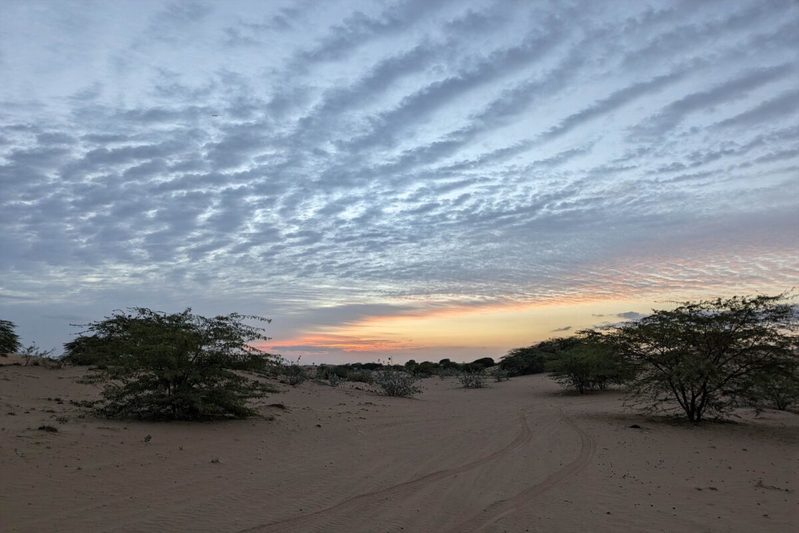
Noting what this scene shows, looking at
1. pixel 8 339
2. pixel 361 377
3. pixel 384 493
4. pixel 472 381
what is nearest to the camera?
pixel 384 493

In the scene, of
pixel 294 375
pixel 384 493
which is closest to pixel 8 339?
pixel 294 375

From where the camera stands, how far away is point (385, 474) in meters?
9.22

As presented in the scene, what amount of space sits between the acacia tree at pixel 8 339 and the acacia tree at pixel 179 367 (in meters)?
12.2

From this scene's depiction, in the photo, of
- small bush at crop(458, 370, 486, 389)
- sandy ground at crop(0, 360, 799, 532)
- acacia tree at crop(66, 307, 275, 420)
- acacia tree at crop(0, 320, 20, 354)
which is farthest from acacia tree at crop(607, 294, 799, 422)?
acacia tree at crop(0, 320, 20, 354)

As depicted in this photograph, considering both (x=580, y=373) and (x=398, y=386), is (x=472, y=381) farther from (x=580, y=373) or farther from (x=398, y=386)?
(x=580, y=373)

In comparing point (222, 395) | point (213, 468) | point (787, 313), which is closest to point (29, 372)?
point (222, 395)

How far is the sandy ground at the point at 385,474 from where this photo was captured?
679cm

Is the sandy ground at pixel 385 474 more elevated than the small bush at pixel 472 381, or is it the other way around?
the small bush at pixel 472 381

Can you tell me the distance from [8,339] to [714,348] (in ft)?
83.9

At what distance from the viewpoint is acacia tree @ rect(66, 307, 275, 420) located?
41.0 ft

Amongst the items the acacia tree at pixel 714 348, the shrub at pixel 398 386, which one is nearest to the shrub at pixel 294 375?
the shrub at pixel 398 386

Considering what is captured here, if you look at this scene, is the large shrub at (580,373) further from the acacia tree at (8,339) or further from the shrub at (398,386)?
the acacia tree at (8,339)

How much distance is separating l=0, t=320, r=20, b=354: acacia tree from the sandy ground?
8.49m

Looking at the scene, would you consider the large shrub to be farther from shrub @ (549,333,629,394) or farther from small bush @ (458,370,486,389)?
small bush @ (458,370,486,389)
